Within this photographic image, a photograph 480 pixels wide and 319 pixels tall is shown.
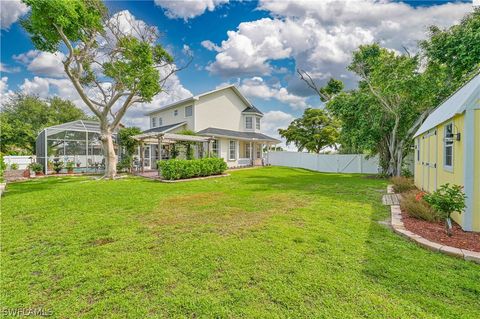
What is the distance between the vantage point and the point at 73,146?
18188 millimetres

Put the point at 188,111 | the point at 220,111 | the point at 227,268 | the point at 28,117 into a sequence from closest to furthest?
1. the point at 227,268
2. the point at 188,111
3. the point at 220,111
4. the point at 28,117

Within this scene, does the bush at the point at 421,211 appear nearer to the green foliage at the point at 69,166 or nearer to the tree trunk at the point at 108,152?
the tree trunk at the point at 108,152

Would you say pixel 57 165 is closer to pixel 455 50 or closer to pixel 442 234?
pixel 442 234

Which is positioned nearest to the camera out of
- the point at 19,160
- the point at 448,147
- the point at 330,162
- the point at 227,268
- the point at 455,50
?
the point at 227,268

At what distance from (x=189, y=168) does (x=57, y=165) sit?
35.6 feet

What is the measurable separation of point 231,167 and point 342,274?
19912mm

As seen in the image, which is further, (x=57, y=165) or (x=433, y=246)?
(x=57, y=165)

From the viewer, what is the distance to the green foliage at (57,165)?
16969 millimetres

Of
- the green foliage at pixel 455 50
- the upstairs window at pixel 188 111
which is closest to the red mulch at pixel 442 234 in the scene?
the green foliage at pixel 455 50

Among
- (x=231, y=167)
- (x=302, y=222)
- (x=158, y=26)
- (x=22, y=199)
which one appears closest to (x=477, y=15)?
(x=302, y=222)

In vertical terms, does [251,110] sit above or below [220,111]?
above

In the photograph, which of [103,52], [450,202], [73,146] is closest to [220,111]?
[103,52]

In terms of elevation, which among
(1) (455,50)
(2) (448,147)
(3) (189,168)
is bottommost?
(3) (189,168)

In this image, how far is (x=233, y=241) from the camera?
4250 mm
